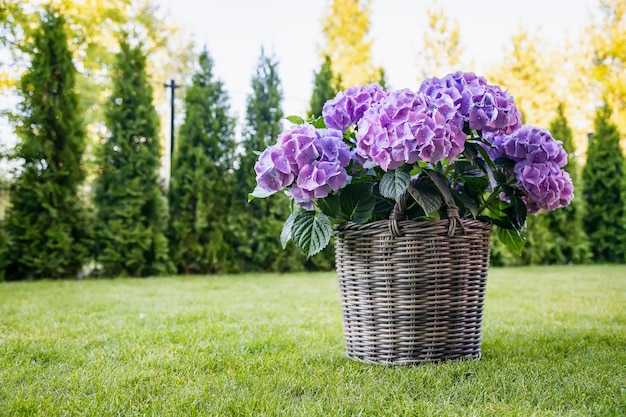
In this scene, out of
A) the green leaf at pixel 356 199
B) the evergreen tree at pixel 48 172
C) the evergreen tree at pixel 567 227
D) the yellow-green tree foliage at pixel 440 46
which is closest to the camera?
the green leaf at pixel 356 199

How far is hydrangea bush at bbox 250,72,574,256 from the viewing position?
174 centimetres

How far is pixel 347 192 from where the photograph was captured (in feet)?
6.36

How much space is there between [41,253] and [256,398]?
5.22m

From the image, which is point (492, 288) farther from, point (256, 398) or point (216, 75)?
point (216, 75)

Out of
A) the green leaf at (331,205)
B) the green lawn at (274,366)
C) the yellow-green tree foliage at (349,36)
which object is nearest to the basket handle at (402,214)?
the green leaf at (331,205)

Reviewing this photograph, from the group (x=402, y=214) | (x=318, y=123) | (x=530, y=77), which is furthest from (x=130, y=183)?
(x=530, y=77)

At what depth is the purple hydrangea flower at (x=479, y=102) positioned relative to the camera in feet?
6.06

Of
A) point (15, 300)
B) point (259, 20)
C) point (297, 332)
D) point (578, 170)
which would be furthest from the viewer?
point (259, 20)

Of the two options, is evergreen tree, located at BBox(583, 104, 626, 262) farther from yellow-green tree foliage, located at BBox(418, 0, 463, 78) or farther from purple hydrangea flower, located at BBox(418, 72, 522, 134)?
purple hydrangea flower, located at BBox(418, 72, 522, 134)

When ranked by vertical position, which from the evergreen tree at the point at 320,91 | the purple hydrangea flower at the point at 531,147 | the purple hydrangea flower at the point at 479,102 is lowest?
the purple hydrangea flower at the point at 531,147

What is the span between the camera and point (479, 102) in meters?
1.87

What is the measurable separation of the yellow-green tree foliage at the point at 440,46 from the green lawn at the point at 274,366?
38.8 feet

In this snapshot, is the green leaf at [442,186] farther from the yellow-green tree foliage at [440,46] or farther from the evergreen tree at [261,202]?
the yellow-green tree foliage at [440,46]

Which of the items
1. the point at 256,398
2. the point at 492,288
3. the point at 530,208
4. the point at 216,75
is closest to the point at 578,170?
the point at 492,288
